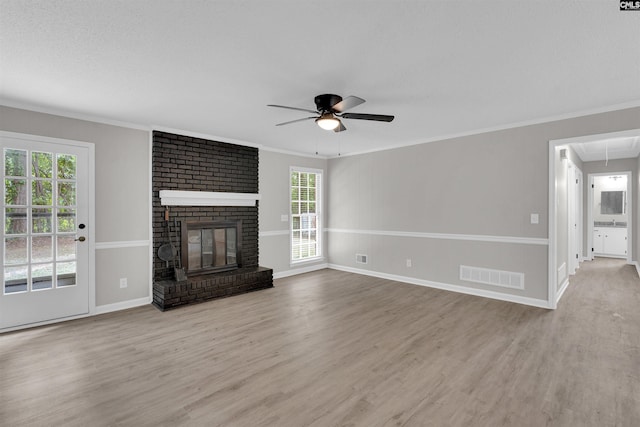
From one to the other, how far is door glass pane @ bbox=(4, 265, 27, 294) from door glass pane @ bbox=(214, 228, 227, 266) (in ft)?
7.52

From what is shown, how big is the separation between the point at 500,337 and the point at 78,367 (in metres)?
4.04

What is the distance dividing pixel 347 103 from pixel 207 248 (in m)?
3.36

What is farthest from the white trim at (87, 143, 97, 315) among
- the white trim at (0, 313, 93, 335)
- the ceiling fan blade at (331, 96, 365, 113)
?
the ceiling fan blade at (331, 96, 365, 113)

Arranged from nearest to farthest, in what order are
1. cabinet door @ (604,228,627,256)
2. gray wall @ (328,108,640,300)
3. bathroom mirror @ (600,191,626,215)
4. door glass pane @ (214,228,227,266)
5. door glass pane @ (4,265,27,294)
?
door glass pane @ (4,265,27,294), gray wall @ (328,108,640,300), door glass pane @ (214,228,227,266), cabinet door @ (604,228,627,256), bathroom mirror @ (600,191,626,215)

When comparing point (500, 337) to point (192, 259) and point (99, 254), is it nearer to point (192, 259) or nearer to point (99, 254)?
point (192, 259)

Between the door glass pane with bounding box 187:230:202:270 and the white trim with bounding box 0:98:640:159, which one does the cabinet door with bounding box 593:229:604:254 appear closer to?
the white trim with bounding box 0:98:640:159

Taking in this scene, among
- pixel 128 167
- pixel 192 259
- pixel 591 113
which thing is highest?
pixel 591 113

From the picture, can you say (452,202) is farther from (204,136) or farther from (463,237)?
(204,136)

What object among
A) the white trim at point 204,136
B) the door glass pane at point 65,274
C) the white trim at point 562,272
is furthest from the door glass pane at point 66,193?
the white trim at point 562,272

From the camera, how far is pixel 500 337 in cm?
324

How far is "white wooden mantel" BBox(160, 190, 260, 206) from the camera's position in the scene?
Answer: 4.48 meters

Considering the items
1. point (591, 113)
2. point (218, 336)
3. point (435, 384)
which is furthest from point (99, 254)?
point (591, 113)

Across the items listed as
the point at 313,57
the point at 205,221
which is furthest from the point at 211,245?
the point at 313,57

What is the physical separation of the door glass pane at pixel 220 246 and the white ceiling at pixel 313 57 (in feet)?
6.37
